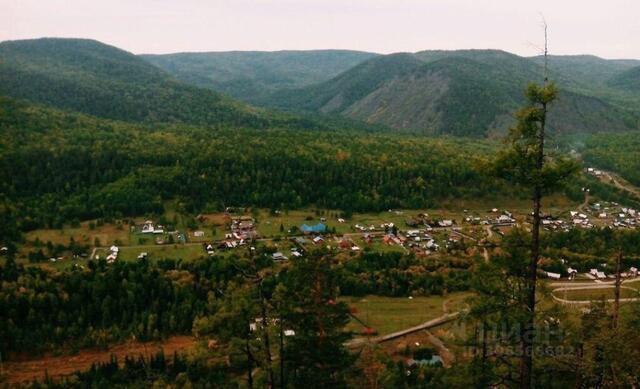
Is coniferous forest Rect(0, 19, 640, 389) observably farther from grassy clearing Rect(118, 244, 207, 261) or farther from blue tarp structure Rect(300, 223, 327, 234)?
blue tarp structure Rect(300, 223, 327, 234)

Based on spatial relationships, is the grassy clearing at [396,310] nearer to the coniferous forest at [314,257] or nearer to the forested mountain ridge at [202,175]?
the coniferous forest at [314,257]

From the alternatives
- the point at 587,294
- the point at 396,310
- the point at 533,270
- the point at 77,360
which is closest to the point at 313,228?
the point at 396,310

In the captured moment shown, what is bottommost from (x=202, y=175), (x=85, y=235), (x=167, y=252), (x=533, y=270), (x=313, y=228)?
(x=167, y=252)

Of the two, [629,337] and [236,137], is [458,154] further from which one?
[629,337]

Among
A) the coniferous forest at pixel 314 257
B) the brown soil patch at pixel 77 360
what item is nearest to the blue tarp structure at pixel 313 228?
the coniferous forest at pixel 314 257

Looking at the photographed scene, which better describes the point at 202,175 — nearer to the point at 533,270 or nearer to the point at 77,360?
the point at 77,360

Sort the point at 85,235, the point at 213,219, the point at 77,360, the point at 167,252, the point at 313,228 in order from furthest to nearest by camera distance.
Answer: the point at 213,219, the point at 313,228, the point at 85,235, the point at 167,252, the point at 77,360
